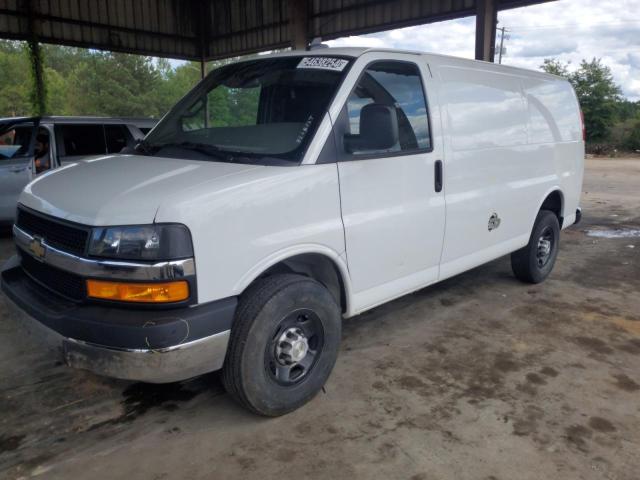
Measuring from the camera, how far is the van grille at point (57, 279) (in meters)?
2.62

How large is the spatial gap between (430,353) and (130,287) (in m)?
2.31

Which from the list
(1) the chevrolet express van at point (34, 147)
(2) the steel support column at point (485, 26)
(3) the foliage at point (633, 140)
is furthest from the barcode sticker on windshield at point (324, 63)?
(3) the foliage at point (633, 140)

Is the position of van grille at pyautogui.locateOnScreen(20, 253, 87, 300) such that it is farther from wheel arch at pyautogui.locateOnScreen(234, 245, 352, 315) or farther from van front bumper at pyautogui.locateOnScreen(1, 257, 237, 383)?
wheel arch at pyautogui.locateOnScreen(234, 245, 352, 315)

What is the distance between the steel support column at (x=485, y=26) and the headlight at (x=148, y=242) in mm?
9838

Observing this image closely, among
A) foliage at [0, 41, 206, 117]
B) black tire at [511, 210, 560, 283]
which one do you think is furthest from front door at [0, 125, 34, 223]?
foliage at [0, 41, 206, 117]

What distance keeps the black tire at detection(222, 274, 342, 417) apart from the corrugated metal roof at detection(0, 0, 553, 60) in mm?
10252

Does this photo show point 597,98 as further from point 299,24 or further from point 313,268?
point 313,268

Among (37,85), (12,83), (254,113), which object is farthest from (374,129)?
(12,83)

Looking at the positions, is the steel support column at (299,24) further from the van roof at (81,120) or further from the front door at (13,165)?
the front door at (13,165)

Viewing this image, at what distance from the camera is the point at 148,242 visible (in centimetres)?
243

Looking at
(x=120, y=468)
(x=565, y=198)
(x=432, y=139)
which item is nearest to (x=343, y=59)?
(x=432, y=139)

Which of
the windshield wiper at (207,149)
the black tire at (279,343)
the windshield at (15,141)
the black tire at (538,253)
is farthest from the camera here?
the windshield at (15,141)

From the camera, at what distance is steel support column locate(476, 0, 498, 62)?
10.6 m

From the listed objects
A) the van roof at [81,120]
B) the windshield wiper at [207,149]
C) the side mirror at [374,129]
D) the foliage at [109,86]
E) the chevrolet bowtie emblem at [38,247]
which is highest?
the foliage at [109,86]
